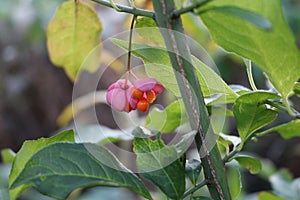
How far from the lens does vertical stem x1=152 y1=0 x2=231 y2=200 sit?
1.84ft

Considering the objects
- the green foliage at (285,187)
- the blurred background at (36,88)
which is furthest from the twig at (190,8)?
the blurred background at (36,88)

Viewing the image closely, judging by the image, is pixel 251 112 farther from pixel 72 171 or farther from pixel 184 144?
pixel 72 171

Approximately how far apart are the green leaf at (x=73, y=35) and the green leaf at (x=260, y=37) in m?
0.38

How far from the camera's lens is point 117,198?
2.23m

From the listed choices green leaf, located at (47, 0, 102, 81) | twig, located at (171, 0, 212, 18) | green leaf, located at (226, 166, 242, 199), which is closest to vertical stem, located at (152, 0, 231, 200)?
twig, located at (171, 0, 212, 18)

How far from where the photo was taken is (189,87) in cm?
57

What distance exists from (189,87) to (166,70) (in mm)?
48

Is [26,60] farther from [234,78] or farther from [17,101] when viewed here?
[234,78]

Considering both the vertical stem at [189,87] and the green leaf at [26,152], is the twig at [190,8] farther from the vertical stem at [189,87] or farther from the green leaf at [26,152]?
the green leaf at [26,152]

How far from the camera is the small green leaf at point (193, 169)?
624mm

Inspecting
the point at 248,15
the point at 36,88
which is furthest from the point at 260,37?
the point at 36,88

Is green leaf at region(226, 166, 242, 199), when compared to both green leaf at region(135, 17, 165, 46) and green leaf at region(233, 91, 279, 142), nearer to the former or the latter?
green leaf at region(233, 91, 279, 142)

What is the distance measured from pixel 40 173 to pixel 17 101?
2.64 metres

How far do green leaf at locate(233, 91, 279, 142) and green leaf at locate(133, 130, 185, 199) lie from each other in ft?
0.33
